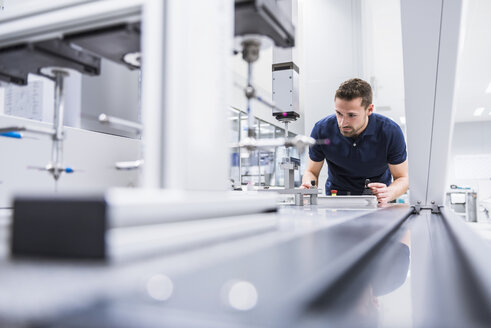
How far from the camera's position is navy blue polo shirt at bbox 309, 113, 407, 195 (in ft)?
A: 7.85

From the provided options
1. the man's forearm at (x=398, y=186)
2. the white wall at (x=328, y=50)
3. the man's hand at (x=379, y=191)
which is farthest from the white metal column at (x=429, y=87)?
the white wall at (x=328, y=50)

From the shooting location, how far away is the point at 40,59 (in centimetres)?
76

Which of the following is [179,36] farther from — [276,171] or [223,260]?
[276,171]

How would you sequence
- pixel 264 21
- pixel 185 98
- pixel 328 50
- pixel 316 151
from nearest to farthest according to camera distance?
pixel 185 98
pixel 264 21
pixel 316 151
pixel 328 50

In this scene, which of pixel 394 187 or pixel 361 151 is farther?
pixel 361 151

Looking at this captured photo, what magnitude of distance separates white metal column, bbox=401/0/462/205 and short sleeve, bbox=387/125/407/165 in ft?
2.88

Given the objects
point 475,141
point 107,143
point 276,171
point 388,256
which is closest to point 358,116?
point 107,143

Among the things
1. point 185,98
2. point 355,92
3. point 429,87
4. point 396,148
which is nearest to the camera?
point 185,98

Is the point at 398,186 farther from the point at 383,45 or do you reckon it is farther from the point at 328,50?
the point at 383,45

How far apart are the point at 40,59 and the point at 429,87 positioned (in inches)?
45.3

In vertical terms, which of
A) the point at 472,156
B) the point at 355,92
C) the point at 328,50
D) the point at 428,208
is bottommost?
the point at 428,208

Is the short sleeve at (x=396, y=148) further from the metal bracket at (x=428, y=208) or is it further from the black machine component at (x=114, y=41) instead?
the black machine component at (x=114, y=41)

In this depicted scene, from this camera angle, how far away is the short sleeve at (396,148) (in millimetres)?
2375

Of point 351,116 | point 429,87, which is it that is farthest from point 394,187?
point 429,87
